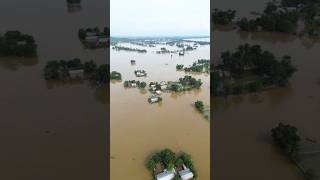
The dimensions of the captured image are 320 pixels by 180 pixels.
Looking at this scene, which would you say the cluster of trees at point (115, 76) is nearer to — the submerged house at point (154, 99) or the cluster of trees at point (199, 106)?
the submerged house at point (154, 99)

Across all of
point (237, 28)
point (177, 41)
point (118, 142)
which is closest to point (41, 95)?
point (118, 142)

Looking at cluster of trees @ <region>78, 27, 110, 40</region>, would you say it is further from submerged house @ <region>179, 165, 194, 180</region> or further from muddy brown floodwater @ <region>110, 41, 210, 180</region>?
submerged house @ <region>179, 165, 194, 180</region>

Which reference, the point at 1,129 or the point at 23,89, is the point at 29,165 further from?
the point at 23,89

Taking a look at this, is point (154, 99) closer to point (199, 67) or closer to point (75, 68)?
point (75, 68)

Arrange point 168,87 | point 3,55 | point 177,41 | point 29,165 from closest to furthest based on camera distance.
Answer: point 29,165, point 168,87, point 3,55, point 177,41

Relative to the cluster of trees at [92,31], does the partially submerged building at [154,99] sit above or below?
below

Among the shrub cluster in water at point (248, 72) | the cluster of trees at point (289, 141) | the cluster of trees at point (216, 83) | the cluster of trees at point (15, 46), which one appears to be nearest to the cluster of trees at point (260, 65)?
the shrub cluster in water at point (248, 72)

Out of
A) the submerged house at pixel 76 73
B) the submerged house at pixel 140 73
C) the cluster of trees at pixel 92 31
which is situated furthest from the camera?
the cluster of trees at pixel 92 31
